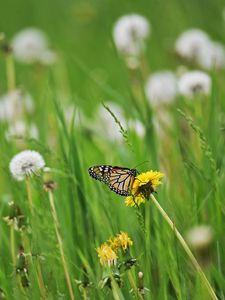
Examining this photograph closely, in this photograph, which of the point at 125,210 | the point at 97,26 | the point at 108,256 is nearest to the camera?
the point at 108,256

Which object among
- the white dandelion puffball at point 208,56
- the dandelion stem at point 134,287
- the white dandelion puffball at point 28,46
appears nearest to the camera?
the dandelion stem at point 134,287

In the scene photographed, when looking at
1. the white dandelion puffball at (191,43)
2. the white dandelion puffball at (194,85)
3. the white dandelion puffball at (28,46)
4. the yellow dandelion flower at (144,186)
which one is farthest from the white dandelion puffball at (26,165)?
the white dandelion puffball at (28,46)

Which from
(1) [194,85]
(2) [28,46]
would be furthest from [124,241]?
(2) [28,46]

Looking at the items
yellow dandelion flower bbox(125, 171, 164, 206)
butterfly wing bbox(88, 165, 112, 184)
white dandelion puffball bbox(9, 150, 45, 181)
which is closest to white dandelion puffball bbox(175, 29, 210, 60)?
white dandelion puffball bbox(9, 150, 45, 181)

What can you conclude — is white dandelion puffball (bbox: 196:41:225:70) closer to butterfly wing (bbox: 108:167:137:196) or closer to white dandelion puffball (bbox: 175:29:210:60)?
white dandelion puffball (bbox: 175:29:210:60)

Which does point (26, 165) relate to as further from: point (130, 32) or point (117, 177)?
point (130, 32)

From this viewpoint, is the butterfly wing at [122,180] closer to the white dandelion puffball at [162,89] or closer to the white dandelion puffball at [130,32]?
the white dandelion puffball at [130,32]
